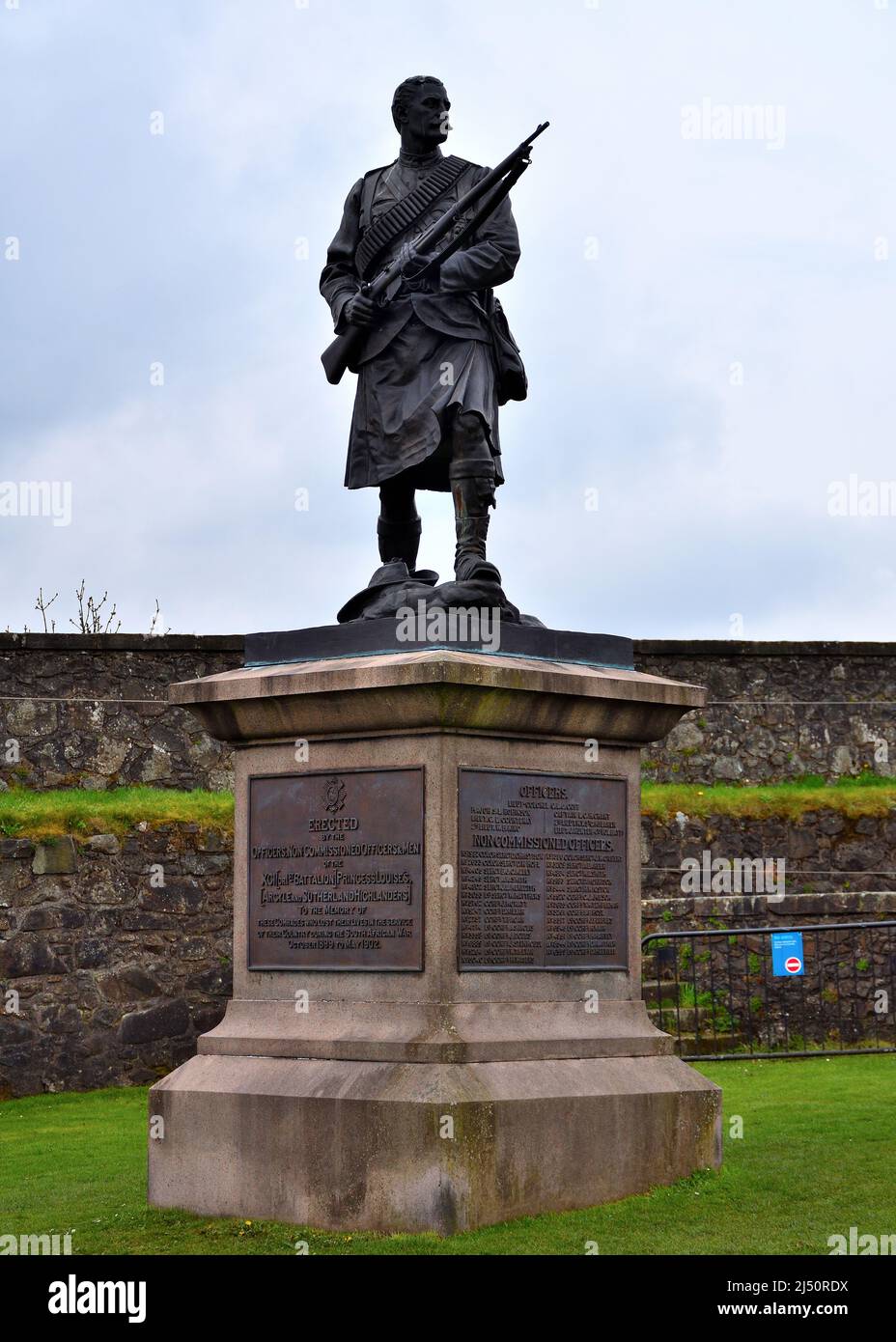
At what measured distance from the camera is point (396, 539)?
8703mm

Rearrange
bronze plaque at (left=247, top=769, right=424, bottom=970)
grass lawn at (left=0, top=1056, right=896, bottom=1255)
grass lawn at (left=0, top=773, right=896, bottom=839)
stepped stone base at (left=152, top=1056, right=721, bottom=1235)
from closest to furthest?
grass lawn at (left=0, top=1056, right=896, bottom=1255), stepped stone base at (left=152, top=1056, right=721, bottom=1235), bronze plaque at (left=247, top=769, right=424, bottom=970), grass lawn at (left=0, top=773, right=896, bottom=839)

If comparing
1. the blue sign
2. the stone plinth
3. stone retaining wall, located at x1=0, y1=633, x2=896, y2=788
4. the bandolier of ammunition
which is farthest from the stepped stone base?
stone retaining wall, located at x1=0, y1=633, x2=896, y2=788

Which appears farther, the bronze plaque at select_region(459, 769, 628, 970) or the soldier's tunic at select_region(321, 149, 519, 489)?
the soldier's tunic at select_region(321, 149, 519, 489)

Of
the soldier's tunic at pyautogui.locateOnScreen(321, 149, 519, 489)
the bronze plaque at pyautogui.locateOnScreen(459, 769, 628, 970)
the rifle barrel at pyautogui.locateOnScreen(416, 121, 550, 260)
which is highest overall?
the rifle barrel at pyautogui.locateOnScreen(416, 121, 550, 260)

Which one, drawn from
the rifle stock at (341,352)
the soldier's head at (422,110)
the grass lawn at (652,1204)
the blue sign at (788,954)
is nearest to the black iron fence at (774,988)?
the blue sign at (788,954)

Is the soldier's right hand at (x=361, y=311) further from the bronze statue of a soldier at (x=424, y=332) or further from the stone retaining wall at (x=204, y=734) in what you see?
the stone retaining wall at (x=204, y=734)

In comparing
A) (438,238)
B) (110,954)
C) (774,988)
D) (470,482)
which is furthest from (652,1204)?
(774,988)

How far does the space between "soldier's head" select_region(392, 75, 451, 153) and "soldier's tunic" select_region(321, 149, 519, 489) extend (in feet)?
0.36

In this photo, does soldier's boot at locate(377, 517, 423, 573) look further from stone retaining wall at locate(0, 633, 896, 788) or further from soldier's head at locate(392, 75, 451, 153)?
Result: stone retaining wall at locate(0, 633, 896, 788)

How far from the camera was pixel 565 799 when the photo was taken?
786cm

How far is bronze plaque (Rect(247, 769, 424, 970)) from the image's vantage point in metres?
7.39

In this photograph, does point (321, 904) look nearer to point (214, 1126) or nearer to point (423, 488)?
point (214, 1126)

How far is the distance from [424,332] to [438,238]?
0.45 metres

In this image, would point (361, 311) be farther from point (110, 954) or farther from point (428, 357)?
point (110, 954)
